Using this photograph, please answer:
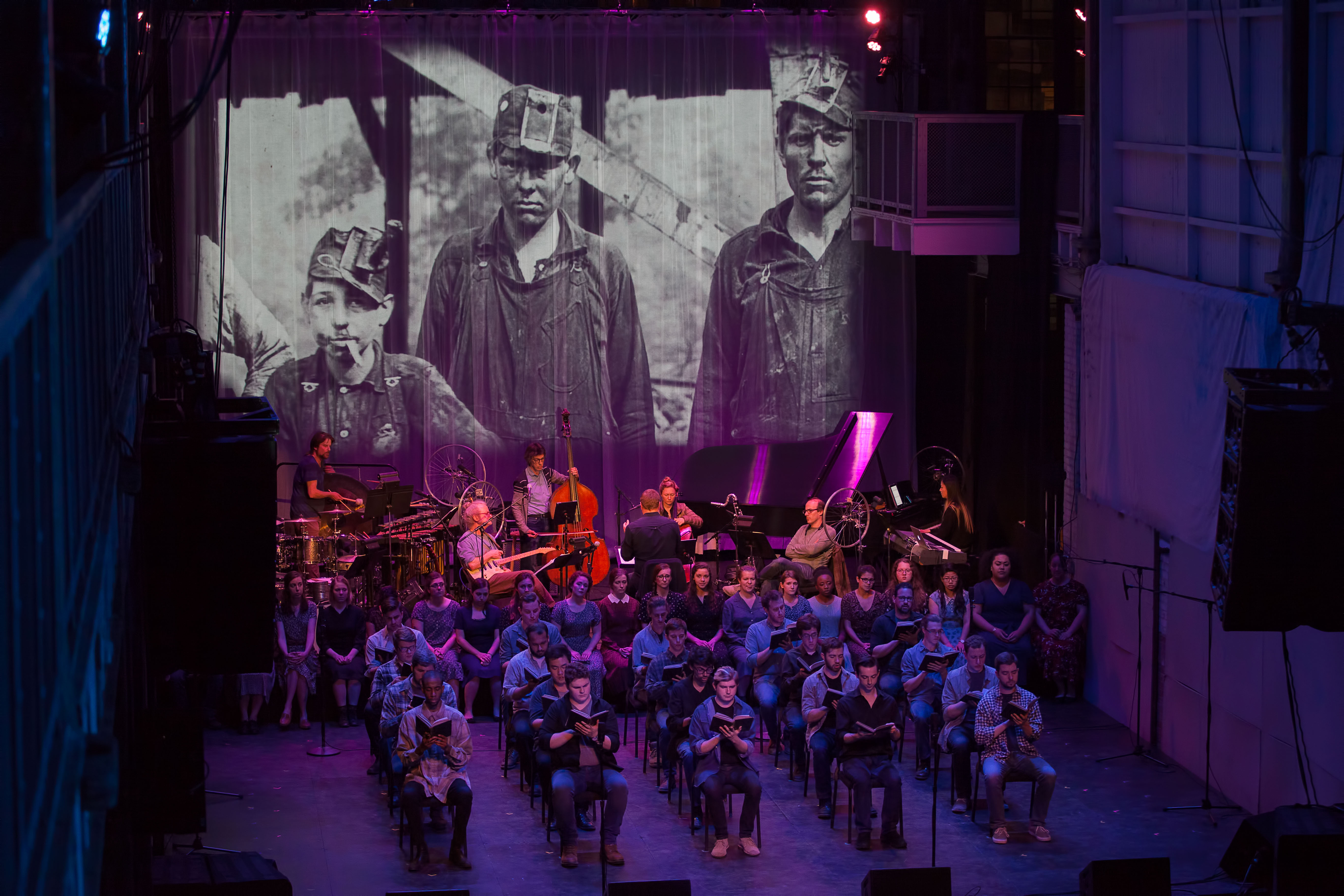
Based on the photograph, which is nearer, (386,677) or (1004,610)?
(386,677)

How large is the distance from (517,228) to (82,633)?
1656 centimetres

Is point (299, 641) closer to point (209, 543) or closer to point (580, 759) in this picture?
point (580, 759)

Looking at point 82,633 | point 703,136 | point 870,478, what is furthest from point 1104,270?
point 82,633

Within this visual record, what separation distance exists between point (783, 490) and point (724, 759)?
7.62m

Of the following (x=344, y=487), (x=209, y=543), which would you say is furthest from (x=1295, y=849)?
(x=344, y=487)

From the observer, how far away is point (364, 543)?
55.8 ft

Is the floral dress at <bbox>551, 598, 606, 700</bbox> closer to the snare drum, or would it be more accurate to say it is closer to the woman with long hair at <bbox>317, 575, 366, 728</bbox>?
the woman with long hair at <bbox>317, 575, 366, 728</bbox>

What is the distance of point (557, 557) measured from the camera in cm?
1662

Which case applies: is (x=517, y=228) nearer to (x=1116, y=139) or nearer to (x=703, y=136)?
(x=703, y=136)

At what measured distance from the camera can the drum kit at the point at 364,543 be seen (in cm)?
1672

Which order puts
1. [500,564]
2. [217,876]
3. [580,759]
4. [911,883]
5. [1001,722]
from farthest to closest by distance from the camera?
[500,564] → [1001,722] → [580,759] → [217,876] → [911,883]

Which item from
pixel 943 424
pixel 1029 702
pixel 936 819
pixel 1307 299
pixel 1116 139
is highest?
pixel 1116 139

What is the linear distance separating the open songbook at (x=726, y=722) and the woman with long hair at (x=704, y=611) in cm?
246

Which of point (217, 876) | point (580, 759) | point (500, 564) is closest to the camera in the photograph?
point (217, 876)
